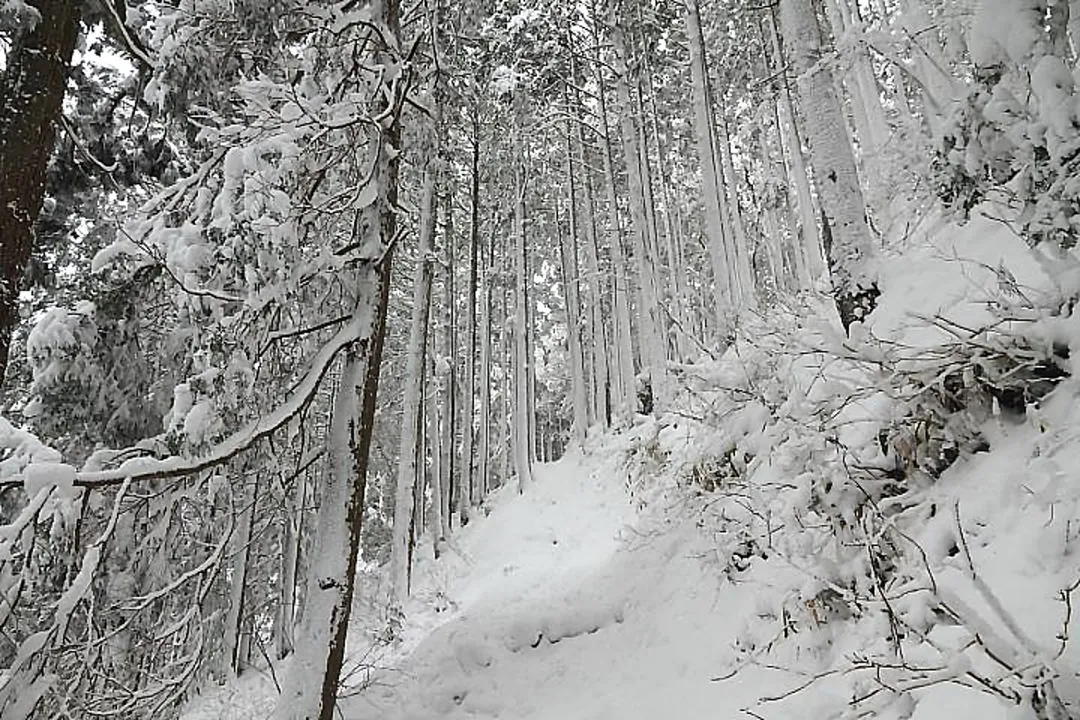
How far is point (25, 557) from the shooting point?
3309 mm

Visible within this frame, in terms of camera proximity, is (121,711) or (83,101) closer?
(121,711)

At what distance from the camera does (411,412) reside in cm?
1207

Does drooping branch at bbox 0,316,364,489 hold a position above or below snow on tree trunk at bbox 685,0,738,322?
below

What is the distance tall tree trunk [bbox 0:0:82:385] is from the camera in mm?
3574

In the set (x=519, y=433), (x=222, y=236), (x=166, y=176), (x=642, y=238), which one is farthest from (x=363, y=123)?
(x=519, y=433)

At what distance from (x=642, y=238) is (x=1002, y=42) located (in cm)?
1077

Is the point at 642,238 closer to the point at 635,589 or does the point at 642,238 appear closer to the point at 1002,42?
the point at 635,589

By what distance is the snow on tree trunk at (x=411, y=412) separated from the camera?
1163 centimetres

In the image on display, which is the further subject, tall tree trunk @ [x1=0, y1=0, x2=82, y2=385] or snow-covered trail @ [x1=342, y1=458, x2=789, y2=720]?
snow-covered trail @ [x1=342, y1=458, x2=789, y2=720]

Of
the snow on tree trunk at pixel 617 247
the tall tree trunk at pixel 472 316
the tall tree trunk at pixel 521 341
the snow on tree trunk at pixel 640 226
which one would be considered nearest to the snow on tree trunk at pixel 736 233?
the snow on tree trunk at pixel 640 226

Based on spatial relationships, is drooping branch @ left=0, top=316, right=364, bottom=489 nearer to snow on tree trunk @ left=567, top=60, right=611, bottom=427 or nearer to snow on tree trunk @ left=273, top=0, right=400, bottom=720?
snow on tree trunk @ left=273, top=0, right=400, bottom=720

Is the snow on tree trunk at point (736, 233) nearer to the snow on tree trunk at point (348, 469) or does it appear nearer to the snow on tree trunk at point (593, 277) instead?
the snow on tree trunk at point (593, 277)

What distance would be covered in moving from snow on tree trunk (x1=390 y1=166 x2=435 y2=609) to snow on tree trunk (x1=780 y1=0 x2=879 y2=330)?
6748 millimetres

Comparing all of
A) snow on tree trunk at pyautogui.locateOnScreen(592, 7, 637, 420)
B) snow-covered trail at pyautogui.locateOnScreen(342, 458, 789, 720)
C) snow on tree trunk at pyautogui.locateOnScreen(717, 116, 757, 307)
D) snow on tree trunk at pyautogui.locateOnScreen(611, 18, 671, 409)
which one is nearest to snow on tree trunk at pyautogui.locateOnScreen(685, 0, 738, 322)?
snow on tree trunk at pyautogui.locateOnScreen(611, 18, 671, 409)
